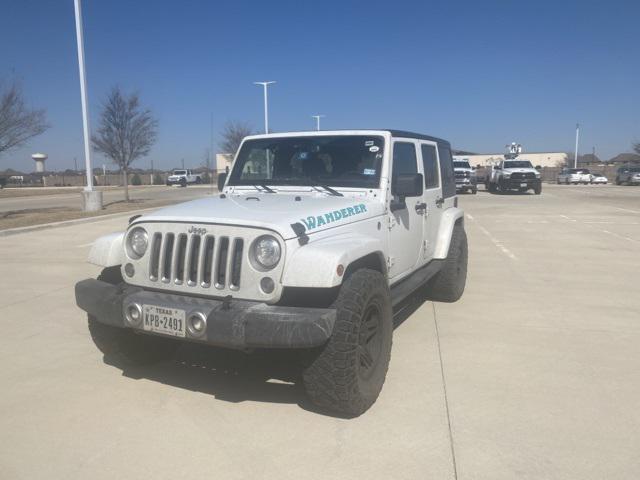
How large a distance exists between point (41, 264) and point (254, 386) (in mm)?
6090

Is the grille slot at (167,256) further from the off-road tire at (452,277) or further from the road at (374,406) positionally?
the off-road tire at (452,277)

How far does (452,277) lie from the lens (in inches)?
218

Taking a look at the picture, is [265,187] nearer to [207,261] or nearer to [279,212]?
[279,212]

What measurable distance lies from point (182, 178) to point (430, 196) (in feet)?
156

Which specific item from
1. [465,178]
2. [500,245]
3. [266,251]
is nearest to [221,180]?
[266,251]

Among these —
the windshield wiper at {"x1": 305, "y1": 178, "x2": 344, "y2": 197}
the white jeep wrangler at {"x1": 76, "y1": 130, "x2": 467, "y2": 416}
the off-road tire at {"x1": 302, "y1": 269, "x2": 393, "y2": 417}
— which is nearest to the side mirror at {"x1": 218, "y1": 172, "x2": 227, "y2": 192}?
the white jeep wrangler at {"x1": 76, "y1": 130, "x2": 467, "y2": 416}

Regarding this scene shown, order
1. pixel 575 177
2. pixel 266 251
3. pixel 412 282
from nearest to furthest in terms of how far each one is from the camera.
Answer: pixel 266 251 → pixel 412 282 → pixel 575 177

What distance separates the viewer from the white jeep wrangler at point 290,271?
2879 mm

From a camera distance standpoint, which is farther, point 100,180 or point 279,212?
point 100,180

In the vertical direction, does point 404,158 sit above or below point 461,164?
below

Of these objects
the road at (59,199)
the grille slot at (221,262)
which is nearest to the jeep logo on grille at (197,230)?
the grille slot at (221,262)

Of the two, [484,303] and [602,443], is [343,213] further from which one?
[484,303]

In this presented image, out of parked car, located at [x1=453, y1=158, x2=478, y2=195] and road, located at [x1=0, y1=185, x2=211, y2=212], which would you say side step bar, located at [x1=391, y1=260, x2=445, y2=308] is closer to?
road, located at [x1=0, y1=185, x2=211, y2=212]

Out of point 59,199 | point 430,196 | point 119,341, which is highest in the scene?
point 430,196
